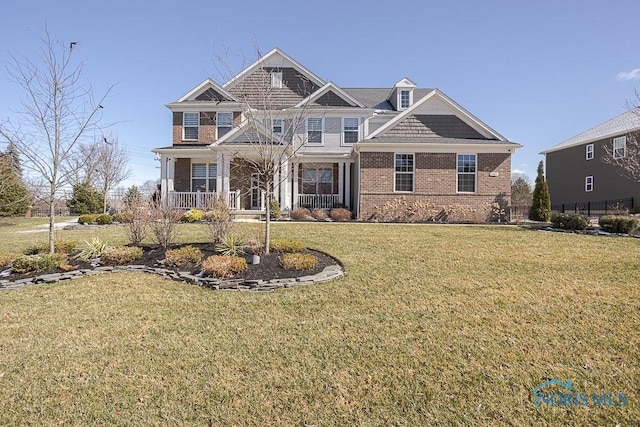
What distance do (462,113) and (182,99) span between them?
1553 cm

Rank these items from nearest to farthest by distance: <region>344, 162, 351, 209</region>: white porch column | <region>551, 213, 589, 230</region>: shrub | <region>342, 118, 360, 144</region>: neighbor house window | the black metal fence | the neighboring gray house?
<region>551, 213, 589, 230</region>: shrub → <region>344, 162, 351, 209</region>: white porch column → <region>342, 118, 360, 144</region>: neighbor house window → the black metal fence → the neighboring gray house

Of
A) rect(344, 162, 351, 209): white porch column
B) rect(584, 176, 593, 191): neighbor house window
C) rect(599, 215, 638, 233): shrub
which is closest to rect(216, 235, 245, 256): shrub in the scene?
rect(344, 162, 351, 209): white porch column

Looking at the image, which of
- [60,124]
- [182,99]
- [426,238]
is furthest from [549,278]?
[182,99]

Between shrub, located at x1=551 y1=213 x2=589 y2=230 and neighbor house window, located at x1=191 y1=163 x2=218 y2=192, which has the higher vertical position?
neighbor house window, located at x1=191 y1=163 x2=218 y2=192

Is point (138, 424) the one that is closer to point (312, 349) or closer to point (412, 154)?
point (312, 349)

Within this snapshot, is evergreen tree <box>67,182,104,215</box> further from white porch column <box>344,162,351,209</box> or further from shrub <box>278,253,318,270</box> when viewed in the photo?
shrub <box>278,253,318,270</box>

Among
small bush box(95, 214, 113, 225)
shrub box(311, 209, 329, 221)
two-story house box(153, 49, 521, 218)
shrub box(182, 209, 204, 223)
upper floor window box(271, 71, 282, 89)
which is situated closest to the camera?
shrub box(182, 209, 204, 223)

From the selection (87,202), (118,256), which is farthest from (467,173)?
(87,202)

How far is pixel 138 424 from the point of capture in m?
2.72

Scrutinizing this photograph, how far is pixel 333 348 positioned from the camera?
387cm

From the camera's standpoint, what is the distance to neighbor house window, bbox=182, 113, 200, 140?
1945cm

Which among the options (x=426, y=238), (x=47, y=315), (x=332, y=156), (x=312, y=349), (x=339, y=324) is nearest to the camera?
(x=312, y=349)

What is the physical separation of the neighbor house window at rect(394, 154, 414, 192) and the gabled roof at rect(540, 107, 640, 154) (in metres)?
15.7

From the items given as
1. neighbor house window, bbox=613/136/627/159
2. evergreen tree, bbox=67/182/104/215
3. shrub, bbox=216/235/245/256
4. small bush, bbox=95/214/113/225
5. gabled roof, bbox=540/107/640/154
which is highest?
gabled roof, bbox=540/107/640/154
